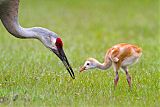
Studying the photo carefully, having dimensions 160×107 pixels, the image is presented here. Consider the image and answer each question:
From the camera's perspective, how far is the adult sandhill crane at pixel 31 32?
30.7 ft

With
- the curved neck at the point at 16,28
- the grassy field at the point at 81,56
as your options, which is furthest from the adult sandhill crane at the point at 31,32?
the grassy field at the point at 81,56

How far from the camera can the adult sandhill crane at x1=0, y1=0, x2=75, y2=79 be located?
9359mm

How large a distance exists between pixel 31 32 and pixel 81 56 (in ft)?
11.4

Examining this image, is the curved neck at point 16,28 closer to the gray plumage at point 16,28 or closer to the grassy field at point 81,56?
Answer: the gray plumage at point 16,28

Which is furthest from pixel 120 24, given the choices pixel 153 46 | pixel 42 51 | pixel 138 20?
pixel 42 51

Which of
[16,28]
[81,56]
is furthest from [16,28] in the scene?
[81,56]

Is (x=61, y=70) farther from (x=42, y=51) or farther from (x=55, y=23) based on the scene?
(x=55, y=23)

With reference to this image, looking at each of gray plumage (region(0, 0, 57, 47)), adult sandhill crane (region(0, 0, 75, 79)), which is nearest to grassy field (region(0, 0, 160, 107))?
adult sandhill crane (region(0, 0, 75, 79))

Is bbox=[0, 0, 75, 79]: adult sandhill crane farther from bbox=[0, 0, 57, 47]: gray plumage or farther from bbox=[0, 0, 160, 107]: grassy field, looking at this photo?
bbox=[0, 0, 160, 107]: grassy field

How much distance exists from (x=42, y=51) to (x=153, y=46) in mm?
3022

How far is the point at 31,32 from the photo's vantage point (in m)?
9.46

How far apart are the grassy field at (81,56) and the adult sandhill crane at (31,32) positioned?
44 cm

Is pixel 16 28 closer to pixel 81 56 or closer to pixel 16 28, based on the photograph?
pixel 16 28

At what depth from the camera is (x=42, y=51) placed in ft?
43.9
